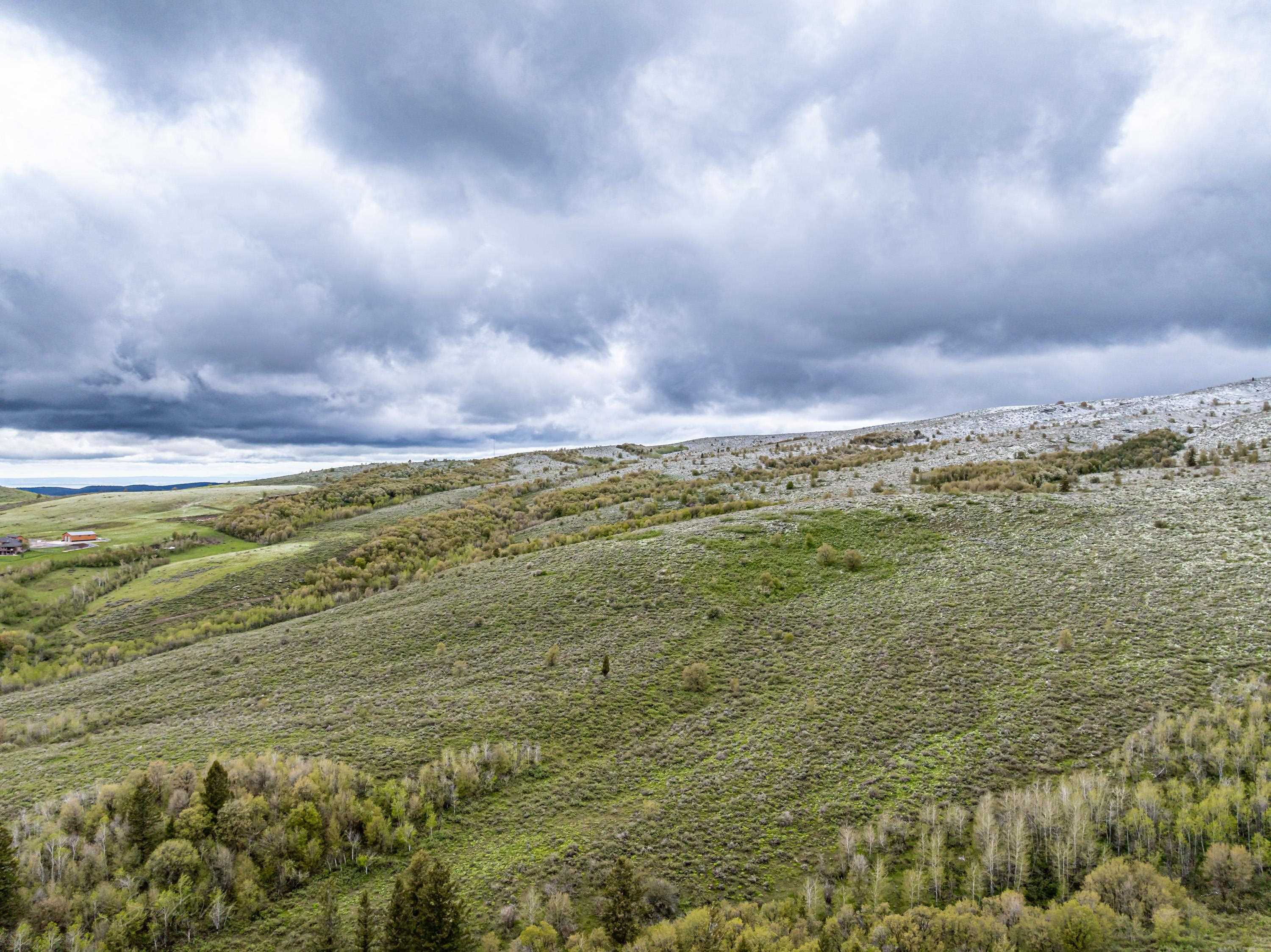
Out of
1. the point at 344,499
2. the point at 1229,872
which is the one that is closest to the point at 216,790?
the point at 1229,872

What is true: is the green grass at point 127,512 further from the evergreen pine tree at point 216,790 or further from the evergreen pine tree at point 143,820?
the evergreen pine tree at point 216,790

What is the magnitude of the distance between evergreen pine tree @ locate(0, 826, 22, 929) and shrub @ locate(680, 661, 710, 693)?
1468cm

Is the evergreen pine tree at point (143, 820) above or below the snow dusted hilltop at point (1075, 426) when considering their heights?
below

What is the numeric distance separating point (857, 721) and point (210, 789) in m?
15.5

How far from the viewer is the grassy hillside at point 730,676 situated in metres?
11.6

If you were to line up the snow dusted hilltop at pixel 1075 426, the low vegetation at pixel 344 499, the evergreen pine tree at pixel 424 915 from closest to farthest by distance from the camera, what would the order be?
the evergreen pine tree at pixel 424 915 → the snow dusted hilltop at pixel 1075 426 → the low vegetation at pixel 344 499

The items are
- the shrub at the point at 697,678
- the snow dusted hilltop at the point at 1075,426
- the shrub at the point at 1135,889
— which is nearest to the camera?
the shrub at the point at 1135,889

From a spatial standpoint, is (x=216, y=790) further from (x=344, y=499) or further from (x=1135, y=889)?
(x=344, y=499)

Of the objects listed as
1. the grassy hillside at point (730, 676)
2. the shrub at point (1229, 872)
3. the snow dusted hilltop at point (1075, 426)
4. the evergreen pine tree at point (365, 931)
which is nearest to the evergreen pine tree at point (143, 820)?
the grassy hillside at point (730, 676)

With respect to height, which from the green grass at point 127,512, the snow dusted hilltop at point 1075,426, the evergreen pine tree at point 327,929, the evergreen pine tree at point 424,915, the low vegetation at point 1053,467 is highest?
the snow dusted hilltop at point 1075,426

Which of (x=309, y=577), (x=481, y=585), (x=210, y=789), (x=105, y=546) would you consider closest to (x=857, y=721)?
(x=210, y=789)

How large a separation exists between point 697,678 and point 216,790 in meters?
12.6

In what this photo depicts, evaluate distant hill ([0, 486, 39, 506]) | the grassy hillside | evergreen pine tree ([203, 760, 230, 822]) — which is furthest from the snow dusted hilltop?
distant hill ([0, 486, 39, 506])

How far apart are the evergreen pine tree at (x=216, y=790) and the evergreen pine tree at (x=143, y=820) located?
2.90 feet
